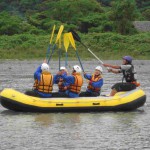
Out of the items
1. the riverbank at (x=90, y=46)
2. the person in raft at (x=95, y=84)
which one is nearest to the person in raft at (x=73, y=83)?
the person in raft at (x=95, y=84)

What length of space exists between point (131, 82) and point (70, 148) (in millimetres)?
5641

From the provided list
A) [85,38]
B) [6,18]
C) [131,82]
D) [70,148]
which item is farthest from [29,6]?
[70,148]

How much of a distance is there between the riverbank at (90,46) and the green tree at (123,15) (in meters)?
2.70

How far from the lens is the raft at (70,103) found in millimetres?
16391

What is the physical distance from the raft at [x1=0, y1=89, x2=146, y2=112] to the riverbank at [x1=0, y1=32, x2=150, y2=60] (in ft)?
77.8

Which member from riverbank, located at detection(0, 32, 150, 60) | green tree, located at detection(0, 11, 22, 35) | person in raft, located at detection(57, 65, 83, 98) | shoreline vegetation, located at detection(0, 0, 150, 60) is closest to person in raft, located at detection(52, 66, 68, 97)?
person in raft, located at detection(57, 65, 83, 98)

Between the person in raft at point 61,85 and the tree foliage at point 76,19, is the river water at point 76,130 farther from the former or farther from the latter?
the tree foliage at point 76,19

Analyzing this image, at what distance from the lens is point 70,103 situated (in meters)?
16.5

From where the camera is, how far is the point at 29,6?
73.9m

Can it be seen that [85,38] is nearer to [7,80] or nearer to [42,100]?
[7,80]

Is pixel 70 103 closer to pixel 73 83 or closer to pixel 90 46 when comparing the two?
pixel 73 83

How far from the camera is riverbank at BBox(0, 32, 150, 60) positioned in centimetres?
4159

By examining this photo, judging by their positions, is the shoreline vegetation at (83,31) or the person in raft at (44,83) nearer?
the person in raft at (44,83)

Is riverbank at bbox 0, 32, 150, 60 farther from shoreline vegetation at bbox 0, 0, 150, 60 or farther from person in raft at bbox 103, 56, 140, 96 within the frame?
person in raft at bbox 103, 56, 140, 96
